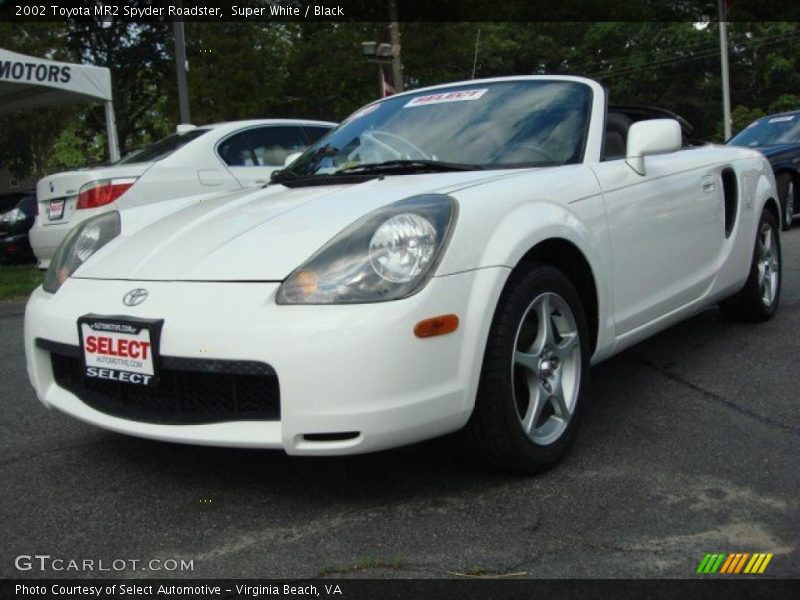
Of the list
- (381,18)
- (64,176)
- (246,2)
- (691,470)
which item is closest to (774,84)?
(381,18)

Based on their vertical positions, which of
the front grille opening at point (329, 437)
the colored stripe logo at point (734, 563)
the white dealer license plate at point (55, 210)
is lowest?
the colored stripe logo at point (734, 563)

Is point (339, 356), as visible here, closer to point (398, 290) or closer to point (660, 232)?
point (398, 290)

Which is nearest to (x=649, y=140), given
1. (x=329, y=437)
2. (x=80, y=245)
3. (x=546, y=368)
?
(x=546, y=368)

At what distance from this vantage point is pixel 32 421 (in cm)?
349

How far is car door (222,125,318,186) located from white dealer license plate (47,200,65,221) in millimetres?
1508

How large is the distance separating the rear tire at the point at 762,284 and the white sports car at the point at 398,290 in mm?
1202

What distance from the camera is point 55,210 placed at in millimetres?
7379

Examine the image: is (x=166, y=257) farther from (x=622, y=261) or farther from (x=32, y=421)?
(x=622, y=261)

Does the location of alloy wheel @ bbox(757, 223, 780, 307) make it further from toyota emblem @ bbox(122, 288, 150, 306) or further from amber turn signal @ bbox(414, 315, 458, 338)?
toyota emblem @ bbox(122, 288, 150, 306)

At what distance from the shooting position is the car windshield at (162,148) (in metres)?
7.09

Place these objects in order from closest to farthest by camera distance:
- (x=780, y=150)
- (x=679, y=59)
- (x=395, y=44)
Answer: (x=780, y=150) < (x=395, y=44) < (x=679, y=59)

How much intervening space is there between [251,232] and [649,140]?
163 centimetres

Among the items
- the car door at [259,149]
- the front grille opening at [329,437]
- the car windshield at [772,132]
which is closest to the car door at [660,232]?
the front grille opening at [329,437]

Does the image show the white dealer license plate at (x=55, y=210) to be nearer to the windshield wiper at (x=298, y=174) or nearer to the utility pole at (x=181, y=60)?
the windshield wiper at (x=298, y=174)
